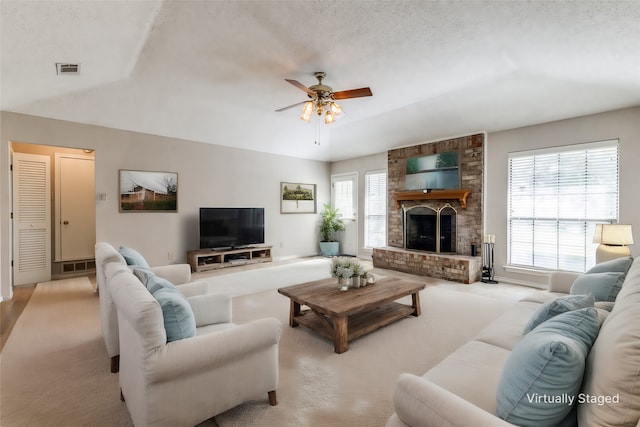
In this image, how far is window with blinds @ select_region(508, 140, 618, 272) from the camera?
4.09m

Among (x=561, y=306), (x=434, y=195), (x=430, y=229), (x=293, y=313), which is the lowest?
(x=293, y=313)

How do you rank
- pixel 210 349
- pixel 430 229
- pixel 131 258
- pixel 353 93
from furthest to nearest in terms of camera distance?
pixel 430 229
pixel 353 93
pixel 131 258
pixel 210 349

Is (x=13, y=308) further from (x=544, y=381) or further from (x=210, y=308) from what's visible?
(x=544, y=381)

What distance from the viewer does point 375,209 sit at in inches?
283

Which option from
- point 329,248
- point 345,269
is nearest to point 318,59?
point 345,269

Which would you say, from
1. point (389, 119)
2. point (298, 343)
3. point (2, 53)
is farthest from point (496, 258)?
point (2, 53)

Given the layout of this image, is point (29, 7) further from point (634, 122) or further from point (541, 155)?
point (634, 122)

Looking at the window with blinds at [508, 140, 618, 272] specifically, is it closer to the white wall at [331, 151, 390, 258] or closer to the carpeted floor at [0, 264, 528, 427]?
the carpeted floor at [0, 264, 528, 427]

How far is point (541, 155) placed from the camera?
4.62 metres

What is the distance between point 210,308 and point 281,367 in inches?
29.1

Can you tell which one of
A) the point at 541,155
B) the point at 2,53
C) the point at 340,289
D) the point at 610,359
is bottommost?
the point at 340,289

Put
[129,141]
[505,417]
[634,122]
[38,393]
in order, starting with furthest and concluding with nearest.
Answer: [129,141], [634,122], [38,393], [505,417]

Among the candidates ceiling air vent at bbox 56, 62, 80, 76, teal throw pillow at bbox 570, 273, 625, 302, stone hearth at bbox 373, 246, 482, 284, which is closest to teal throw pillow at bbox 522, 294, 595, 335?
teal throw pillow at bbox 570, 273, 625, 302

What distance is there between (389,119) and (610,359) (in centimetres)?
509
